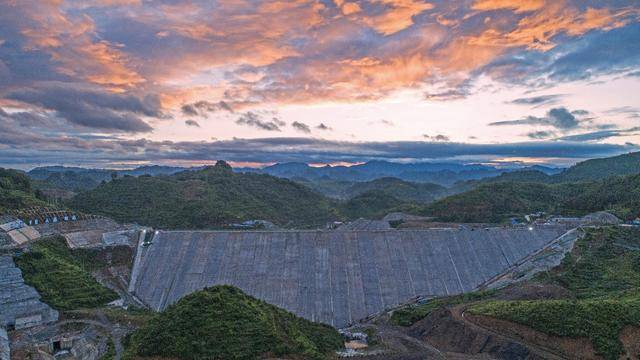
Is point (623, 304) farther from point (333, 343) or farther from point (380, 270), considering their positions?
point (380, 270)

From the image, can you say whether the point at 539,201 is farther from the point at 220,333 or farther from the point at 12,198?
the point at 12,198

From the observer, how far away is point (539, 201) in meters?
96.3

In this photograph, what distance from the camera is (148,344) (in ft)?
89.9

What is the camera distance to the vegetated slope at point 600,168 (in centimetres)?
14084

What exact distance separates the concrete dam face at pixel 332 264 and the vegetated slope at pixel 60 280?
6.21 meters

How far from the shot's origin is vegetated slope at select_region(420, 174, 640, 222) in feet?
239

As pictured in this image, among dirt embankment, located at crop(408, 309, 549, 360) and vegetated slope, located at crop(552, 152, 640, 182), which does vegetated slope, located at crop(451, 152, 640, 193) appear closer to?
vegetated slope, located at crop(552, 152, 640, 182)

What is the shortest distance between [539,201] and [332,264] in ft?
214

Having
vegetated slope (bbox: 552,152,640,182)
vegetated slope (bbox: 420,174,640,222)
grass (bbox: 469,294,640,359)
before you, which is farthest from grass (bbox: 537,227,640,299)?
vegetated slope (bbox: 552,152,640,182)

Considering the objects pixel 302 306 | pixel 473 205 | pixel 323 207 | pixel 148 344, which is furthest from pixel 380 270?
pixel 323 207

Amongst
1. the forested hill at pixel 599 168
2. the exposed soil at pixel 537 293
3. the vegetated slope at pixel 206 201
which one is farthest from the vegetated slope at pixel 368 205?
the exposed soil at pixel 537 293

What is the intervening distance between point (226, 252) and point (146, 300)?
36.9 feet

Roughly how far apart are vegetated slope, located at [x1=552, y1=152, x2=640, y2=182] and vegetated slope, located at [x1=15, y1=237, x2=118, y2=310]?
14666cm

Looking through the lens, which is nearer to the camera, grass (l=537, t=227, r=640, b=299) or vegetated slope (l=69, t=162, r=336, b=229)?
grass (l=537, t=227, r=640, b=299)
